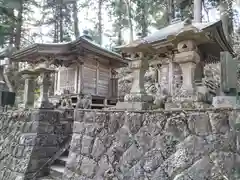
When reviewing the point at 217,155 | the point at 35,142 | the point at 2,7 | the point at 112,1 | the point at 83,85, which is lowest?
the point at 35,142

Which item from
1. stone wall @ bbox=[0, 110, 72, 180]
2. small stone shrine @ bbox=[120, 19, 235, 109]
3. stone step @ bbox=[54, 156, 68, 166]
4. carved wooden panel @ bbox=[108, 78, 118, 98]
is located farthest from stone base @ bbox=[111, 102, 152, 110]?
carved wooden panel @ bbox=[108, 78, 118, 98]

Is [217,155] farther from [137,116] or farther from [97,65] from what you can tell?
[97,65]

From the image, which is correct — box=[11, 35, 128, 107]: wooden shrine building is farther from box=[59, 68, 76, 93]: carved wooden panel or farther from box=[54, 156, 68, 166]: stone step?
box=[54, 156, 68, 166]: stone step

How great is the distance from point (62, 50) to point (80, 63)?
4.42 feet

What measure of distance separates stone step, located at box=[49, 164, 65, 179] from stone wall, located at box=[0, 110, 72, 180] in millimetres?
346

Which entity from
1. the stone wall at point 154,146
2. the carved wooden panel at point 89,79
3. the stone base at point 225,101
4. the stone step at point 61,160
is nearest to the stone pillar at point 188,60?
the stone base at point 225,101

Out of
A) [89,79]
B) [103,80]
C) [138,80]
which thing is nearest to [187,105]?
[138,80]

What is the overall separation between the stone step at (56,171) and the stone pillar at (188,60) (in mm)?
3799

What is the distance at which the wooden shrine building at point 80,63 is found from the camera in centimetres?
948

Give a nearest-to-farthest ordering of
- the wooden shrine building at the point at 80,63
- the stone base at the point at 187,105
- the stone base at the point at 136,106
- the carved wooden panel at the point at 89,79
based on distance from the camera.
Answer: the stone base at the point at 187,105
the stone base at the point at 136,106
the wooden shrine building at the point at 80,63
the carved wooden panel at the point at 89,79

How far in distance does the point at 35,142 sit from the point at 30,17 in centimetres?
1317

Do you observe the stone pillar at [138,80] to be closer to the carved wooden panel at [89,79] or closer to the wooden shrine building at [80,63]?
the wooden shrine building at [80,63]

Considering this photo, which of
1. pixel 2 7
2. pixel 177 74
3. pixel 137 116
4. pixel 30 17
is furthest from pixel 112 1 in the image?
pixel 137 116

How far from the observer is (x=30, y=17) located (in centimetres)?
1630
